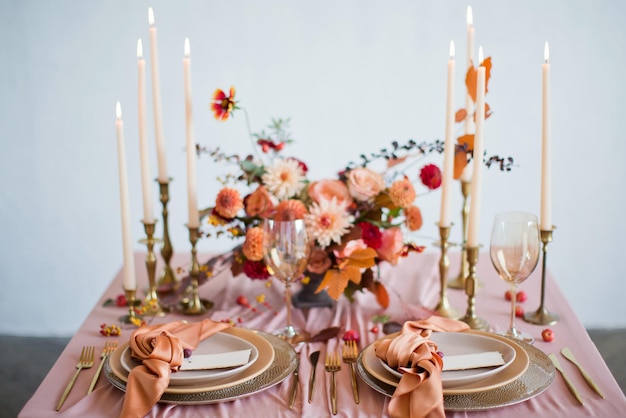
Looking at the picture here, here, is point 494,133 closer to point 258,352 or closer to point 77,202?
point 77,202

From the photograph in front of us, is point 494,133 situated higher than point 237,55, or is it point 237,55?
point 237,55

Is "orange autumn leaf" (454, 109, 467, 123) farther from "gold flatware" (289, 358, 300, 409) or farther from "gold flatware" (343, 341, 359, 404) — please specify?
"gold flatware" (289, 358, 300, 409)

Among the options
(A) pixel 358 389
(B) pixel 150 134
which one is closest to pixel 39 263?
(B) pixel 150 134

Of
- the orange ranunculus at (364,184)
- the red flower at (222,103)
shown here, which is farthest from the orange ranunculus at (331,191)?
the red flower at (222,103)

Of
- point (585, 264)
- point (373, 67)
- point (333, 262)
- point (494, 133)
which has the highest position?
point (373, 67)

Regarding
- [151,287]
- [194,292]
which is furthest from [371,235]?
[151,287]

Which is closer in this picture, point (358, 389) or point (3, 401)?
point (358, 389)

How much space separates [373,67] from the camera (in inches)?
137

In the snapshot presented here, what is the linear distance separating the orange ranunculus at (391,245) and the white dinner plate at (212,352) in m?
0.40

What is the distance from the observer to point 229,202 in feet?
5.36

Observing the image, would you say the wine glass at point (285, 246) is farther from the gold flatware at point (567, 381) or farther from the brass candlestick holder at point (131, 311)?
the gold flatware at point (567, 381)

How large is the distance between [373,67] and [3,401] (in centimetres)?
219

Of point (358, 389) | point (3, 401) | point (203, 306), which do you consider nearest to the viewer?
point (358, 389)

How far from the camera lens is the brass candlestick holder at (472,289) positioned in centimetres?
152
